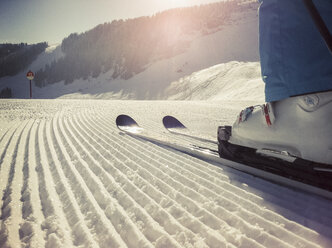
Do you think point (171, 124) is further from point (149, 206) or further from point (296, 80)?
point (296, 80)

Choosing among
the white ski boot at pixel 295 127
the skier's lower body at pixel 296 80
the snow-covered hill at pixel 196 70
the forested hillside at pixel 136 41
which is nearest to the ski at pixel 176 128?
the white ski boot at pixel 295 127

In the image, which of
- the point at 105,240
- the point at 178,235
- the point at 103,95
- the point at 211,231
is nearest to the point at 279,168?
the point at 211,231

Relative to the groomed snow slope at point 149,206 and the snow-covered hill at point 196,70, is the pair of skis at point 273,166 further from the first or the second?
the snow-covered hill at point 196,70

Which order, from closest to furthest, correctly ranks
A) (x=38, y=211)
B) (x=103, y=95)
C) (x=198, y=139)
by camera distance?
(x=38, y=211) < (x=198, y=139) < (x=103, y=95)

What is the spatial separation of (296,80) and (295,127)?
407mm

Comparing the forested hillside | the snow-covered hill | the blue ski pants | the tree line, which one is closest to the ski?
the blue ski pants

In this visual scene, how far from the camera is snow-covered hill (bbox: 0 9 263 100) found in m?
27.4

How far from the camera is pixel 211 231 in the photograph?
63.7 inches

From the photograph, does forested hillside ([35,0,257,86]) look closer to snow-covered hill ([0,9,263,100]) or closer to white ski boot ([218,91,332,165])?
snow-covered hill ([0,9,263,100])

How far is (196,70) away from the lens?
3509 cm

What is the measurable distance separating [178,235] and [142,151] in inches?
84.4

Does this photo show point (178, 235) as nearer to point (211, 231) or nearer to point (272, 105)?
point (211, 231)

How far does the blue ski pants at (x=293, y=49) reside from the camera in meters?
1.76

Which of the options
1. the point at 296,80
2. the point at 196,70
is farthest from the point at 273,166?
the point at 196,70
